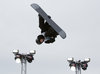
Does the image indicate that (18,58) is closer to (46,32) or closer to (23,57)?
(23,57)

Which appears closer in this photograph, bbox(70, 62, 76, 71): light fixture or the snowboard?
the snowboard

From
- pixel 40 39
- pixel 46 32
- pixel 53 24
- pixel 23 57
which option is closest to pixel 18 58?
pixel 23 57

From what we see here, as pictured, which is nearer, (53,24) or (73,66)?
(53,24)

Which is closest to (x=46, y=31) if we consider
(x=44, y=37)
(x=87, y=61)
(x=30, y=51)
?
(x=44, y=37)

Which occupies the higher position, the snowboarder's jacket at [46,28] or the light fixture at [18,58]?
the light fixture at [18,58]

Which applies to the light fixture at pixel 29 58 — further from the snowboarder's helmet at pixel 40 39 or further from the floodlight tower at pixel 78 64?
the snowboarder's helmet at pixel 40 39

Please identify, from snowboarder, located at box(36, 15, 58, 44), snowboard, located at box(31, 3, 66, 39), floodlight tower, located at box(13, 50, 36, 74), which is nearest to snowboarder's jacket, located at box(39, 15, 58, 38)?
snowboarder, located at box(36, 15, 58, 44)

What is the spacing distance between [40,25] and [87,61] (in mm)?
23544

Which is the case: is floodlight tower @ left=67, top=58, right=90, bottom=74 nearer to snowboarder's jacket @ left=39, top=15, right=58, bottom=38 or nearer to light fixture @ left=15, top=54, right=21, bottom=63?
light fixture @ left=15, top=54, right=21, bottom=63

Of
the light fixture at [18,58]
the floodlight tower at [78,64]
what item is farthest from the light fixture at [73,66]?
the light fixture at [18,58]

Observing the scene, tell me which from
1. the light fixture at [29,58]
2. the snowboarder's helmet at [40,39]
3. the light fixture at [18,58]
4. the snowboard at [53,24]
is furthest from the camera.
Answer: the light fixture at [18,58]

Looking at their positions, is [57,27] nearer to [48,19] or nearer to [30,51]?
[48,19]

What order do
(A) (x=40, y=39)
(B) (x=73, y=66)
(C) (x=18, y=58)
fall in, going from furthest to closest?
(B) (x=73, y=66)
(C) (x=18, y=58)
(A) (x=40, y=39)

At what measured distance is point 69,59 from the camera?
3141 cm
